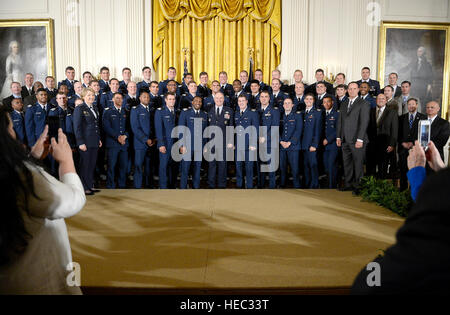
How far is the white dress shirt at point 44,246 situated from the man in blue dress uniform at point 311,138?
5578 mm

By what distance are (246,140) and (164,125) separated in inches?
60.0

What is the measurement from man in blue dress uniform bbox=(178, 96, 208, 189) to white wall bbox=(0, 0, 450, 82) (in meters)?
3.93

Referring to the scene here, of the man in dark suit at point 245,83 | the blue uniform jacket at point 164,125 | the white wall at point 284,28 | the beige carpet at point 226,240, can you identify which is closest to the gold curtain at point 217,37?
the white wall at point 284,28

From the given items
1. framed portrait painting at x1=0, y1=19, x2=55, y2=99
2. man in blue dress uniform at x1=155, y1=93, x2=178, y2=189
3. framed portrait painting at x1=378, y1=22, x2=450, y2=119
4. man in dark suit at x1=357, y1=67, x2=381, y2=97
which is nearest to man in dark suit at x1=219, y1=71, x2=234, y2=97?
man in blue dress uniform at x1=155, y1=93, x2=178, y2=189

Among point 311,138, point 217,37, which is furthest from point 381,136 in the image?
point 217,37

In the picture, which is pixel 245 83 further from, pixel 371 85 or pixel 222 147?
pixel 371 85

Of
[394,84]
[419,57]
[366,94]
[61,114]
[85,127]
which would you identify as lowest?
[85,127]

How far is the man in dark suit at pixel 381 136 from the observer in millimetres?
6609

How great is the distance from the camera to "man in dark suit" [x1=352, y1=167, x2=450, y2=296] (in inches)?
33.4

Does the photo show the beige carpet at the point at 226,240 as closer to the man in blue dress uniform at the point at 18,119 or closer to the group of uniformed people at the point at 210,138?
the group of uniformed people at the point at 210,138

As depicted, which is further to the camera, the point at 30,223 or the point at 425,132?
the point at 425,132

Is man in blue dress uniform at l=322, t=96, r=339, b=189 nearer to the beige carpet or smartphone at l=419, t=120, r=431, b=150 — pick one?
the beige carpet

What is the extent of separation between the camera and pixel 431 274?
2.91ft

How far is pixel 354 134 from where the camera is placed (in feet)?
19.6
